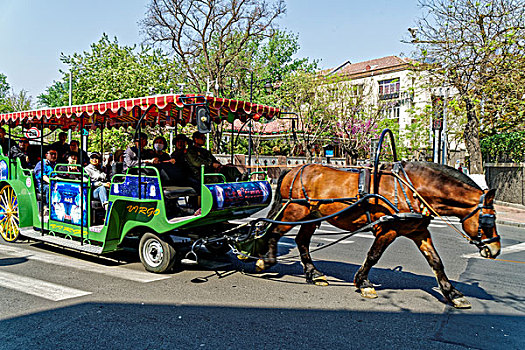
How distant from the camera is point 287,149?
125 ft

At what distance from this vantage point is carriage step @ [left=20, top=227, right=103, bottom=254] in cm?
693

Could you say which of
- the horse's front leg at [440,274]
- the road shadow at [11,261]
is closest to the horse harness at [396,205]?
the horse's front leg at [440,274]

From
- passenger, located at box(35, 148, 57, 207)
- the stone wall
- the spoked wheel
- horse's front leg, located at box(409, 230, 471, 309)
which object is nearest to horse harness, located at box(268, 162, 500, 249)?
horse's front leg, located at box(409, 230, 471, 309)

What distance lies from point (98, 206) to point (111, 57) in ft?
75.0

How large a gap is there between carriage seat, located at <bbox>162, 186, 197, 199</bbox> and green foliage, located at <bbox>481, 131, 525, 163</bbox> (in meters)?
16.1

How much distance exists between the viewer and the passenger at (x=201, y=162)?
7266 millimetres

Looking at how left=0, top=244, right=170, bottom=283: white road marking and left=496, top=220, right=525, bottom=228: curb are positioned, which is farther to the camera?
left=496, top=220, right=525, bottom=228: curb

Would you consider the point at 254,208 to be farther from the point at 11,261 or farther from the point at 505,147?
the point at 505,147

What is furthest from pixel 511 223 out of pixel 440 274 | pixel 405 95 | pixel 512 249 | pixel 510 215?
pixel 405 95

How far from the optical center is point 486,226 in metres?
4.98

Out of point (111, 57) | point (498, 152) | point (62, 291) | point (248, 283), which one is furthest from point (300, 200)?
point (111, 57)

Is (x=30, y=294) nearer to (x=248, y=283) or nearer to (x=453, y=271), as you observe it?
(x=248, y=283)

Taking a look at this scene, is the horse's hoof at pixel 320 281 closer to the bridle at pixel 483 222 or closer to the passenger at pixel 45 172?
the bridle at pixel 483 222

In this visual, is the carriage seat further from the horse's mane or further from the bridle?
the bridle
